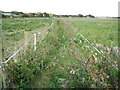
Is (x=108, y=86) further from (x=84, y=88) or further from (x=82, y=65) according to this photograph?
(x=82, y=65)

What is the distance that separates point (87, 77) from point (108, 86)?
568mm

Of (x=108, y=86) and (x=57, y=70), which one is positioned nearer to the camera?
(x=108, y=86)

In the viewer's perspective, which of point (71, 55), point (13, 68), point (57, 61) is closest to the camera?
point (13, 68)

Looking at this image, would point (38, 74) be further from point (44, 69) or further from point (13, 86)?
point (13, 86)

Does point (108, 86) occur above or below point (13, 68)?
below

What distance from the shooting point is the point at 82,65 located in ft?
15.5

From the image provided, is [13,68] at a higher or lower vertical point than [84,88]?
higher

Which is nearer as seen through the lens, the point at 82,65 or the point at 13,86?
the point at 13,86

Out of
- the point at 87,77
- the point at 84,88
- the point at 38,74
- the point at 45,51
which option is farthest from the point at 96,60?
the point at 45,51

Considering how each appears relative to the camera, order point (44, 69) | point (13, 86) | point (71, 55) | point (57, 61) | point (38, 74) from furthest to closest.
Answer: point (71, 55) < point (57, 61) < point (44, 69) < point (38, 74) < point (13, 86)

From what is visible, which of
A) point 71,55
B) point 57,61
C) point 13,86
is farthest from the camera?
point 71,55

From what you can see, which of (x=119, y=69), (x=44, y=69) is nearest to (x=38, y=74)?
(x=44, y=69)

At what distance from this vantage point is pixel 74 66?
4.84 metres

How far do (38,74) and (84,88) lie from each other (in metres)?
1.57
